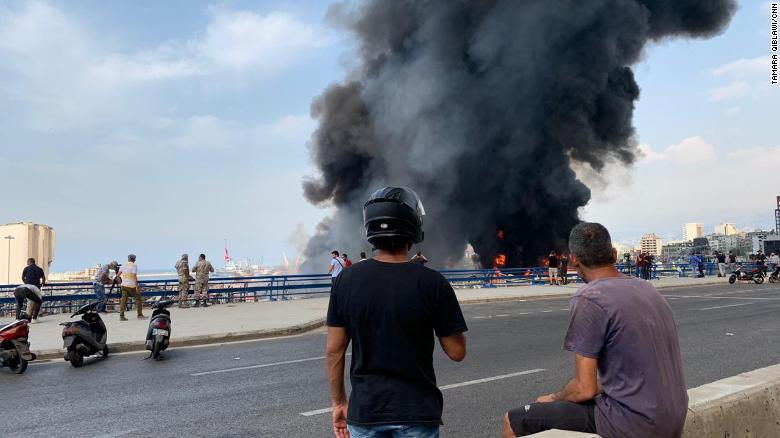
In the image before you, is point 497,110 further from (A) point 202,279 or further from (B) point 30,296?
(B) point 30,296

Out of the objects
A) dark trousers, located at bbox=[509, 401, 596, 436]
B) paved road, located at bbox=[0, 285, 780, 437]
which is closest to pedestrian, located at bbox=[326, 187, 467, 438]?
dark trousers, located at bbox=[509, 401, 596, 436]

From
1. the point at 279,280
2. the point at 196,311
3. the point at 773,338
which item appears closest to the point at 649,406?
the point at 773,338

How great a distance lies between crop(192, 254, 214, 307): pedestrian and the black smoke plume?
24.4 meters

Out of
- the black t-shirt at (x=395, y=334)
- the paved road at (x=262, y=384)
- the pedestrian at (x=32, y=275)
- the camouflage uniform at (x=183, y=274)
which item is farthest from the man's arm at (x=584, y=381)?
the camouflage uniform at (x=183, y=274)

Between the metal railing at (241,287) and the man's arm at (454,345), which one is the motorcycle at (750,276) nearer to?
the metal railing at (241,287)

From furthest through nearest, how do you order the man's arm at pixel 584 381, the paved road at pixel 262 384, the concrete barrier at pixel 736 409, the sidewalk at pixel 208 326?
Result: the sidewalk at pixel 208 326 < the paved road at pixel 262 384 < the concrete barrier at pixel 736 409 < the man's arm at pixel 584 381

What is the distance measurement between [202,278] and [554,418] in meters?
16.2

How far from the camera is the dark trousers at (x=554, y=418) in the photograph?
107 inches

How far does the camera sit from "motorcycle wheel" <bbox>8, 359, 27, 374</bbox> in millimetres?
7871

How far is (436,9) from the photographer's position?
4319 centimetres

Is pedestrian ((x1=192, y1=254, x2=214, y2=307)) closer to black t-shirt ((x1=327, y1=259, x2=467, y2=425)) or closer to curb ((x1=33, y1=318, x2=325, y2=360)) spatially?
curb ((x1=33, y1=318, x2=325, y2=360))

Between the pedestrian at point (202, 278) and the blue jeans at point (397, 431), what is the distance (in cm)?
1583

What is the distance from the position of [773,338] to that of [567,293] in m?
11.6

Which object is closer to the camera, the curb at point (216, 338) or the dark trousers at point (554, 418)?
the dark trousers at point (554, 418)
